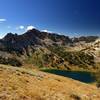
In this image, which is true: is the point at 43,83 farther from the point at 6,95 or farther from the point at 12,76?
the point at 6,95

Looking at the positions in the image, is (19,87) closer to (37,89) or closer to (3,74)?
(37,89)

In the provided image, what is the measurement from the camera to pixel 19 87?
79.8 ft

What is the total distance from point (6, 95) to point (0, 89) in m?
1.56

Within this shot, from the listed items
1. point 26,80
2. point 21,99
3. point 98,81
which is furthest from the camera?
point 98,81

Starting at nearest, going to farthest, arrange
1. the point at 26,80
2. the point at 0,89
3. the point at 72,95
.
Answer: the point at 0,89, the point at 72,95, the point at 26,80

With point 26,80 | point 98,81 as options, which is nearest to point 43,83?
point 26,80

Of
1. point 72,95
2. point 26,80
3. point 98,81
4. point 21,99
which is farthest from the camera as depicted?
point 98,81

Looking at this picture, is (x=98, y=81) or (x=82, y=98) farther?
(x=98, y=81)

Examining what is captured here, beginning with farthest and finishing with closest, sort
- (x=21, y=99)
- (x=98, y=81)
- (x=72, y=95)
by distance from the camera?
(x=98, y=81)
(x=72, y=95)
(x=21, y=99)

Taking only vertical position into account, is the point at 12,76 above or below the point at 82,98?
above

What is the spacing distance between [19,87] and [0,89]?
2.38 m

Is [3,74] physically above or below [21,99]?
above

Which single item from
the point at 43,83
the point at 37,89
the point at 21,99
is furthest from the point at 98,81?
the point at 21,99

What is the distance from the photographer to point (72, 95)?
87.2 ft
